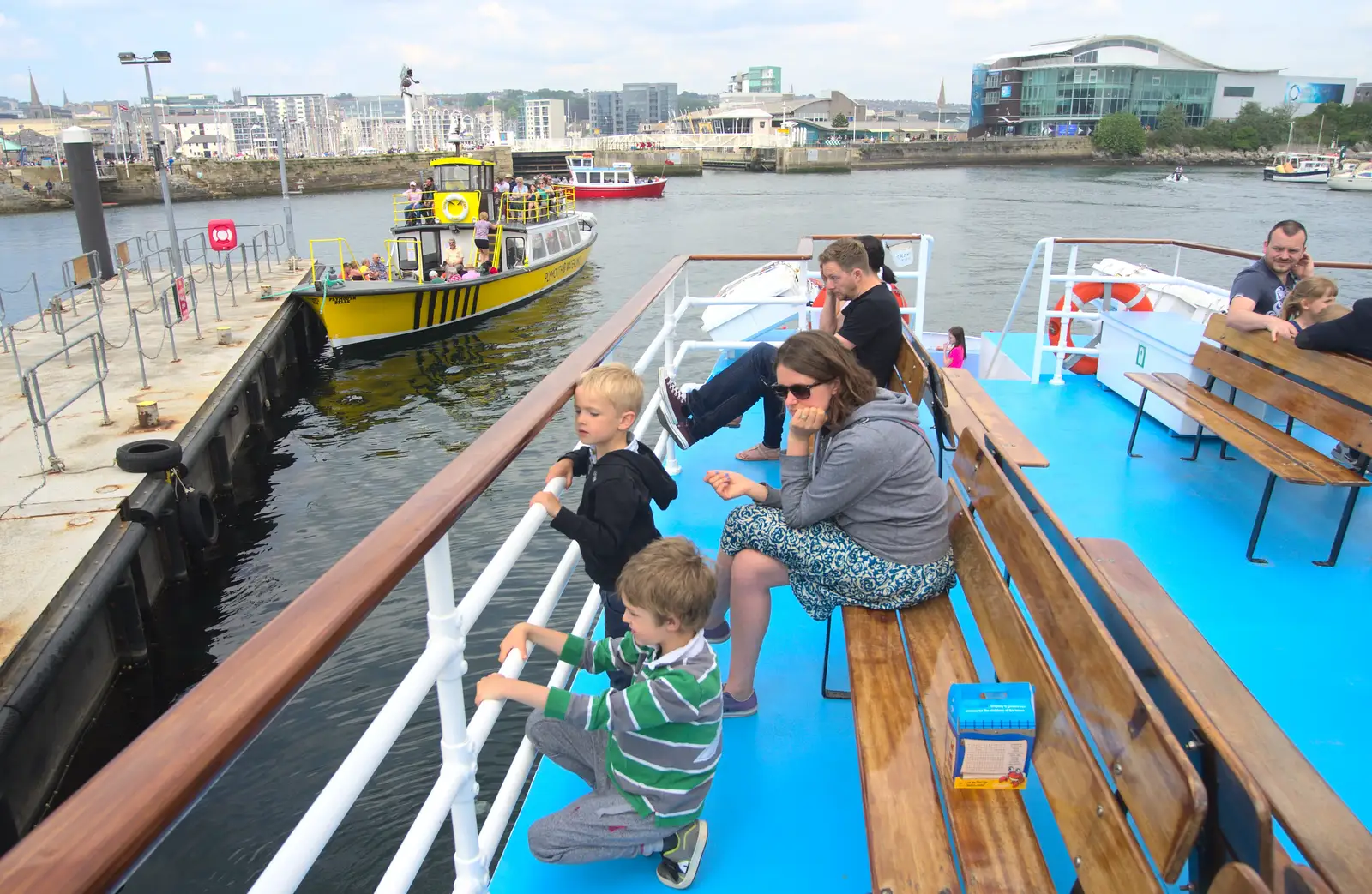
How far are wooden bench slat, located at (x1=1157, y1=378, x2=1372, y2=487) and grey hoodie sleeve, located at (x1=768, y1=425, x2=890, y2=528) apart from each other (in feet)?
7.44

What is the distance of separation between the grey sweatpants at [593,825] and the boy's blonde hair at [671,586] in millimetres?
412

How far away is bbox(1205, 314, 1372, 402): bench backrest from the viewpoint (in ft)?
12.5

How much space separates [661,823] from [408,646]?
5493 mm

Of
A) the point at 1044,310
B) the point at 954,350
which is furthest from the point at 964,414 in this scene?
the point at 954,350

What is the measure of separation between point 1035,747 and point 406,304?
756 inches

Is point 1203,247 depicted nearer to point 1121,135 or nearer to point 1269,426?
point 1269,426

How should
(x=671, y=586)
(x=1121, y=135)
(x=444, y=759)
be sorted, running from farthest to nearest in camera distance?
1. (x=1121, y=135)
2. (x=671, y=586)
3. (x=444, y=759)

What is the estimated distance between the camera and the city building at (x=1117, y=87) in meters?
96.7

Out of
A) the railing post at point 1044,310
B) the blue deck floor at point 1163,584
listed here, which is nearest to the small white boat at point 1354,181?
the railing post at point 1044,310

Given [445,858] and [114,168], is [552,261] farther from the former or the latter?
[114,168]

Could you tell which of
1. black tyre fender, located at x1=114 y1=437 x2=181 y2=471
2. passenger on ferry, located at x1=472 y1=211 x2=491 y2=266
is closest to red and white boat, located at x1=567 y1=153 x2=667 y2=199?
passenger on ferry, located at x1=472 y1=211 x2=491 y2=266

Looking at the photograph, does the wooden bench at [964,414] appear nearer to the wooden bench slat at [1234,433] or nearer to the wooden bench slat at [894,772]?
the wooden bench slat at [894,772]

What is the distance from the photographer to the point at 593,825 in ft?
7.03

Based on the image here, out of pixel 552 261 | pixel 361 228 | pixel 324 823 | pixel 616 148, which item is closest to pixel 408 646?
pixel 324 823
